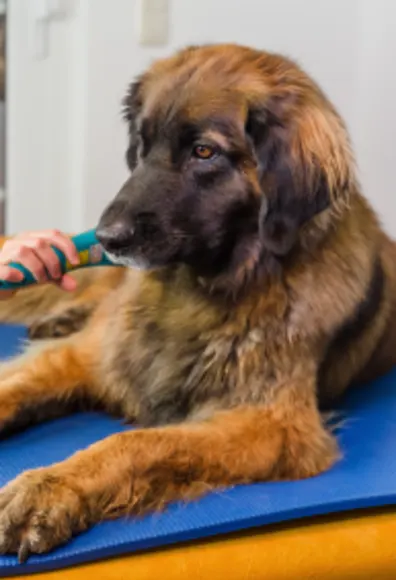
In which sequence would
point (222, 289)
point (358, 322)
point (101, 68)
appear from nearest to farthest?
point (222, 289), point (358, 322), point (101, 68)

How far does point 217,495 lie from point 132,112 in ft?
2.29

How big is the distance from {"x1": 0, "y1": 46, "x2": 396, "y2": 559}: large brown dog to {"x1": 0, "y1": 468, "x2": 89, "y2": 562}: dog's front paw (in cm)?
4

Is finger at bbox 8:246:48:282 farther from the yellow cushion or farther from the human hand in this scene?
the yellow cushion

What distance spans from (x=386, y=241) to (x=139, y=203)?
0.60 meters

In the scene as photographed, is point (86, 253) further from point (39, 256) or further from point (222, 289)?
→ point (222, 289)

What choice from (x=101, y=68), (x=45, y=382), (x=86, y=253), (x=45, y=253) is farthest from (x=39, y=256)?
(x=101, y=68)

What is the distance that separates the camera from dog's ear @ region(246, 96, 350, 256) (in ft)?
3.67

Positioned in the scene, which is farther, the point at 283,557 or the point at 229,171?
the point at 229,171

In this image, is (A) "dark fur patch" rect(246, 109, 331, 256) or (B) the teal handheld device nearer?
(A) "dark fur patch" rect(246, 109, 331, 256)

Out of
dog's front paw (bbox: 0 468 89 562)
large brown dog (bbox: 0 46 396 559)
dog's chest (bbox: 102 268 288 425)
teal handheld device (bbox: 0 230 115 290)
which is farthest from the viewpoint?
teal handheld device (bbox: 0 230 115 290)

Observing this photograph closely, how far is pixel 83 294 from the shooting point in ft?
5.83

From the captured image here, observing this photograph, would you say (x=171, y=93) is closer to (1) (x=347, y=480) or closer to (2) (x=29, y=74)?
(1) (x=347, y=480)

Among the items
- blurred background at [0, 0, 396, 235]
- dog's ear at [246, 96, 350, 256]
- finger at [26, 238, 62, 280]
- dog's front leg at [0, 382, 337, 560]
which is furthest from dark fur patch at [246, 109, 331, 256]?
blurred background at [0, 0, 396, 235]

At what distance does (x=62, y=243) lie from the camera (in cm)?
128
